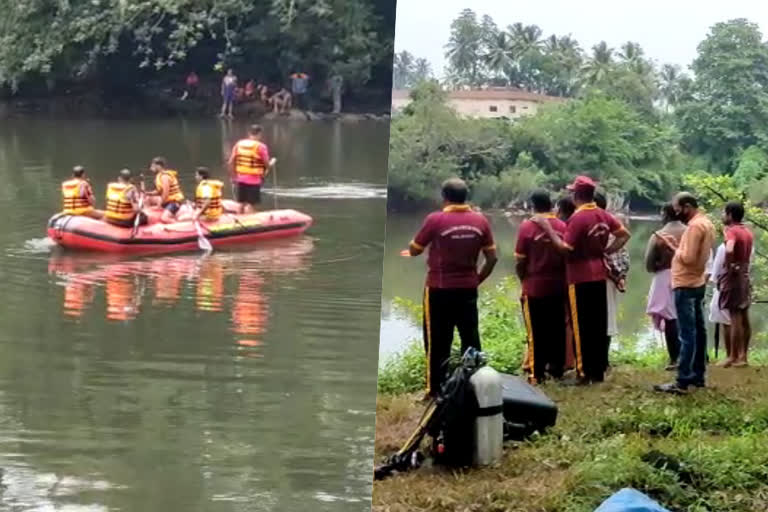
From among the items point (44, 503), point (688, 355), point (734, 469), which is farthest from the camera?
point (44, 503)

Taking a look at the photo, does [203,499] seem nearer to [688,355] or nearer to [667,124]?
[688,355]

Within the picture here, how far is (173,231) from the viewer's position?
150 inches

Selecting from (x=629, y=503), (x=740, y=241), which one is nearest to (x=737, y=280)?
(x=740, y=241)

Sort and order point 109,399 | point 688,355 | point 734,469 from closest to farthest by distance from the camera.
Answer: point 734,469, point 688,355, point 109,399

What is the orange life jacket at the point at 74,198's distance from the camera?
12.6ft

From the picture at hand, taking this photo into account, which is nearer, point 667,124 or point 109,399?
point 667,124

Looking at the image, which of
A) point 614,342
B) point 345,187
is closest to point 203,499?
point 345,187

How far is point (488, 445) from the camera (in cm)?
257

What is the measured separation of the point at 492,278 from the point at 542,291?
17cm

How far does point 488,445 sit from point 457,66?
1044mm

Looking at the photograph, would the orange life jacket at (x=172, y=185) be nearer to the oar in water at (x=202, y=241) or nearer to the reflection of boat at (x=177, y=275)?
the oar in water at (x=202, y=241)

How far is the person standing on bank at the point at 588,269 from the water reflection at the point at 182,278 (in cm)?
130

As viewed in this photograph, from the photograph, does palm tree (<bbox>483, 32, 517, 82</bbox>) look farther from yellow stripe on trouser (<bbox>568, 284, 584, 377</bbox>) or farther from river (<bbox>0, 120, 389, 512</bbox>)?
river (<bbox>0, 120, 389, 512</bbox>)

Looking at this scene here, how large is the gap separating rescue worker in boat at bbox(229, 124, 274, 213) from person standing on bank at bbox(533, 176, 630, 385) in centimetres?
145
